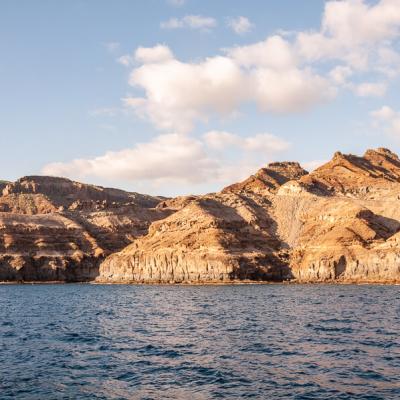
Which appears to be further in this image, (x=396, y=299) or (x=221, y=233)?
(x=221, y=233)

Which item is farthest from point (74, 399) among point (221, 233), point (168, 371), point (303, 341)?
point (221, 233)

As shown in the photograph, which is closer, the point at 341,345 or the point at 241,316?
the point at 341,345

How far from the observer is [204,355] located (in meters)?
46.0

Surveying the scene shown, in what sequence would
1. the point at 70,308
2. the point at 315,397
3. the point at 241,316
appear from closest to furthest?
the point at 315,397, the point at 241,316, the point at 70,308

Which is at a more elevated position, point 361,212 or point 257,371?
point 361,212

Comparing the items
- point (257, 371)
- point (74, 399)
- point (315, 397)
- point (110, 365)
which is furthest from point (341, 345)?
point (74, 399)

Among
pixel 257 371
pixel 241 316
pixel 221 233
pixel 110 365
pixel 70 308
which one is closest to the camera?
pixel 257 371

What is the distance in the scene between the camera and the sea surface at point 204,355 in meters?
35.1

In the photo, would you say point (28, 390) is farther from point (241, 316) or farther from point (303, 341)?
point (241, 316)

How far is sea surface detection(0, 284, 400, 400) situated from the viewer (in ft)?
115

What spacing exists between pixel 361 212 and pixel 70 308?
13137cm

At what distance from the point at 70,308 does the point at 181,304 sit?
1893cm

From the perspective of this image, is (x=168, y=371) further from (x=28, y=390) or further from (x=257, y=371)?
(x=28, y=390)

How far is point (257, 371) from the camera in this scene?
131 feet
